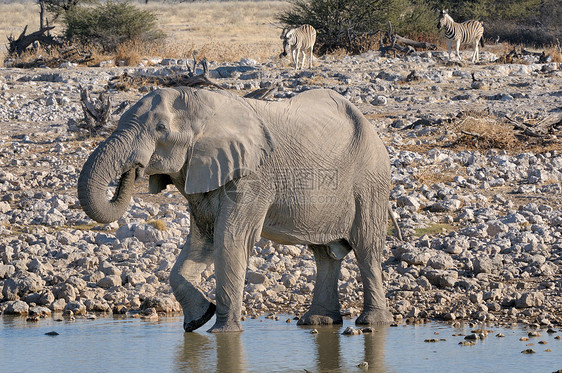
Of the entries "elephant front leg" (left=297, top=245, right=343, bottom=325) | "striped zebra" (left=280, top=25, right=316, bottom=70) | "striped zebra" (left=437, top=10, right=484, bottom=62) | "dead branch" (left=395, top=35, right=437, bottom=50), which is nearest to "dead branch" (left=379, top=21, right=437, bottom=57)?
"dead branch" (left=395, top=35, right=437, bottom=50)

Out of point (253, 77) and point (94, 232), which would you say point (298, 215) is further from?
point (253, 77)

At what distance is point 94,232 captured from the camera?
1030cm

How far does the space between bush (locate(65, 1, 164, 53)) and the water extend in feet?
60.3

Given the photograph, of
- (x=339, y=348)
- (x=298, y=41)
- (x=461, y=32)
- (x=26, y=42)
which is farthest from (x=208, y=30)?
(x=339, y=348)

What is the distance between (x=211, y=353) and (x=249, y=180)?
1204 millimetres

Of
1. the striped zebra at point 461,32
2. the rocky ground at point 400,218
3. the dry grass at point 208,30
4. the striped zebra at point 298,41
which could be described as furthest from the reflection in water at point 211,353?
the striped zebra at point 461,32

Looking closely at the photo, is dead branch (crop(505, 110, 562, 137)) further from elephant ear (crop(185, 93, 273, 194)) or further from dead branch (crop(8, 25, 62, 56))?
dead branch (crop(8, 25, 62, 56))

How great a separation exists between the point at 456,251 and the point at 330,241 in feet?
8.39

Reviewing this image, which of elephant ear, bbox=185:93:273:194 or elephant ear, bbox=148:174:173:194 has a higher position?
elephant ear, bbox=185:93:273:194

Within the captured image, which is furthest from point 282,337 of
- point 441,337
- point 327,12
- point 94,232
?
point 327,12

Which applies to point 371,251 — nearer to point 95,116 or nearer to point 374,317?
point 374,317

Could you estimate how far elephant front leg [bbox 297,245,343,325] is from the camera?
762 cm

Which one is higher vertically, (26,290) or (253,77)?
(253,77)

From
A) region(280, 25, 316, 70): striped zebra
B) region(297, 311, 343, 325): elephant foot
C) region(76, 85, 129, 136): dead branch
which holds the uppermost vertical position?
region(280, 25, 316, 70): striped zebra
